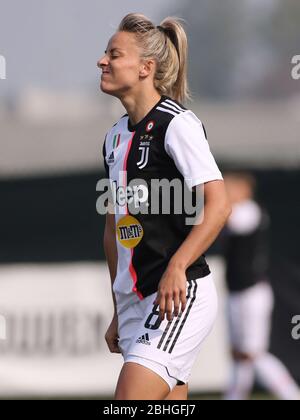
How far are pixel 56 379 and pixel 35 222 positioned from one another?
4.51 feet

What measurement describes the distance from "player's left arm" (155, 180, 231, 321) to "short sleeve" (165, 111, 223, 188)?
40 millimetres

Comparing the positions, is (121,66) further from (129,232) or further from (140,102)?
(129,232)

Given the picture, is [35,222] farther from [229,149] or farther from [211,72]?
[211,72]

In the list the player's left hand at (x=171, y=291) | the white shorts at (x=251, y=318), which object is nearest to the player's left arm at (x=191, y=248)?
the player's left hand at (x=171, y=291)

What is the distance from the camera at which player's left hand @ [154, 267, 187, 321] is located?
4.00 meters

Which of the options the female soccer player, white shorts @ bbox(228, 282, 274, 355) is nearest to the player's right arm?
the female soccer player

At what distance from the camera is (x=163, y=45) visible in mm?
4465

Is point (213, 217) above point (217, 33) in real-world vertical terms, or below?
below

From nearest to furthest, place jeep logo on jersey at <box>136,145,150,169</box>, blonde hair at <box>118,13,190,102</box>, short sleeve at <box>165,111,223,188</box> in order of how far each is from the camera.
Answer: short sleeve at <box>165,111,223,188</box> < jeep logo on jersey at <box>136,145,150,169</box> < blonde hair at <box>118,13,190,102</box>

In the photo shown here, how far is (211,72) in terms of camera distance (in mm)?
24906

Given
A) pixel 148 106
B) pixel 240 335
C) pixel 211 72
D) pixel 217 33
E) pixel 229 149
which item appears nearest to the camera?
pixel 148 106

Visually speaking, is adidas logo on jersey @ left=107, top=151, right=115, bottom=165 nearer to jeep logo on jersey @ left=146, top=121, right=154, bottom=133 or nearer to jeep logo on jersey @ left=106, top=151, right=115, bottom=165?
jeep logo on jersey @ left=106, top=151, right=115, bottom=165

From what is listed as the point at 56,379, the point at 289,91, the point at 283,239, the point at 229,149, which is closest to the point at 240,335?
the point at 283,239

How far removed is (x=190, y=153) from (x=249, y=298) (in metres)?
4.58
